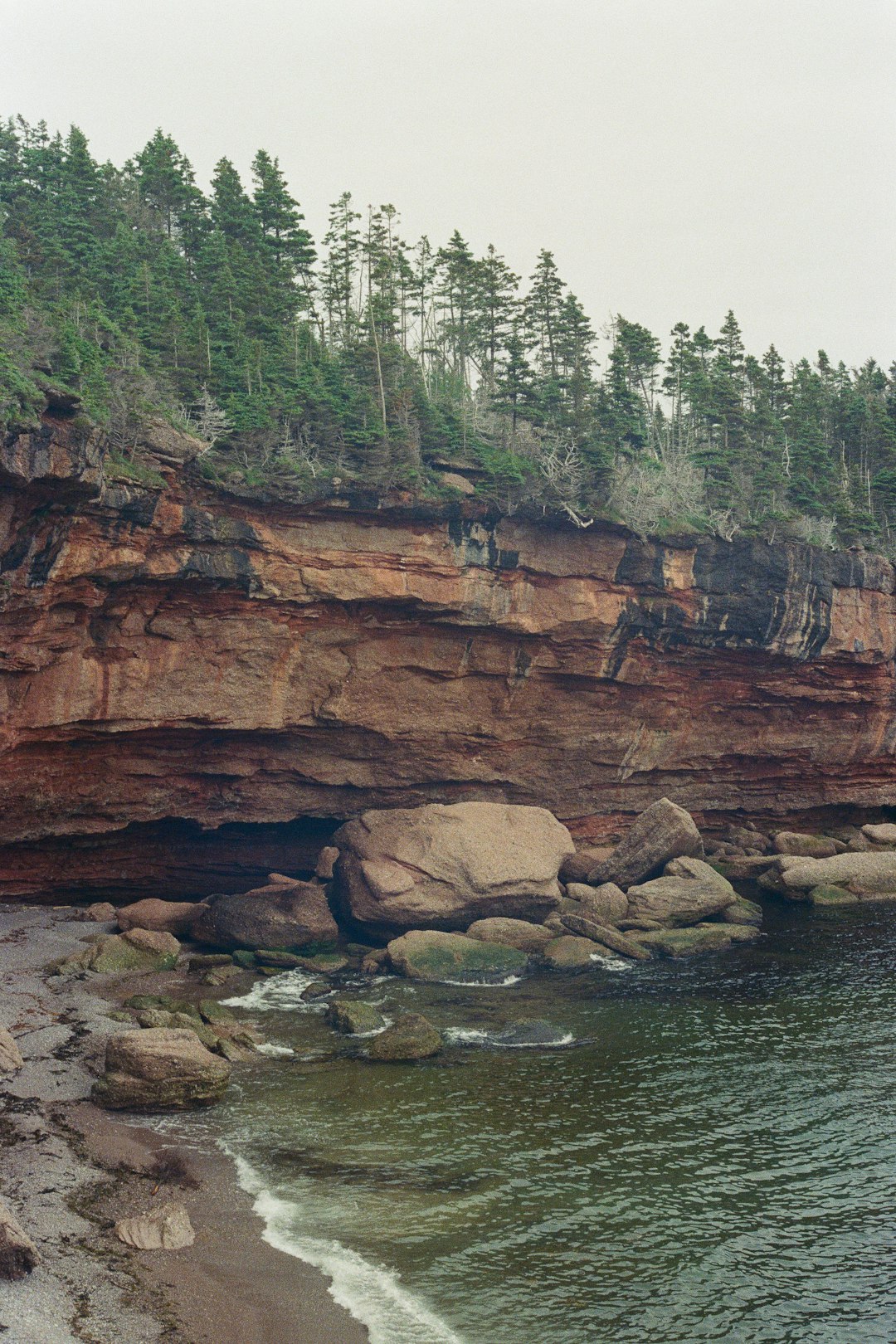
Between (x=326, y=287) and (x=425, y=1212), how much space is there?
1730 inches

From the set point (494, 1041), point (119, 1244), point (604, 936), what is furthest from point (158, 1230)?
point (604, 936)

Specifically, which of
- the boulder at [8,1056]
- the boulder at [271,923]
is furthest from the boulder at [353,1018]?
the boulder at [8,1056]

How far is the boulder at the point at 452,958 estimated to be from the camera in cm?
2634

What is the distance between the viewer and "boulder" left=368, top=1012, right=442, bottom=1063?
1956 cm

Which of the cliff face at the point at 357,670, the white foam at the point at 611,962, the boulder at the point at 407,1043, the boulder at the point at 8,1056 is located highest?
the cliff face at the point at 357,670

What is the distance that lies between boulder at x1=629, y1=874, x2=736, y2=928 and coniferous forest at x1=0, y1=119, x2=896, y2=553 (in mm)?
12388

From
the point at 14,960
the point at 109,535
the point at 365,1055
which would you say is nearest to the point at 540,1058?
the point at 365,1055

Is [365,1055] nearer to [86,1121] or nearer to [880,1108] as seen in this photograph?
[86,1121]

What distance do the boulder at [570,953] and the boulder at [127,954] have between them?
10.6 m

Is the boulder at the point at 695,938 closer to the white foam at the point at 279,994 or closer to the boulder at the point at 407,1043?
the white foam at the point at 279,994

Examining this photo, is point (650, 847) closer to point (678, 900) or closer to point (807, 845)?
point (678, 900)

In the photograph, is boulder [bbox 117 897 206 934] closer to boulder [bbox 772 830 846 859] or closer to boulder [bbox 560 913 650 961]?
boulder [bbox 560 913 650 961]

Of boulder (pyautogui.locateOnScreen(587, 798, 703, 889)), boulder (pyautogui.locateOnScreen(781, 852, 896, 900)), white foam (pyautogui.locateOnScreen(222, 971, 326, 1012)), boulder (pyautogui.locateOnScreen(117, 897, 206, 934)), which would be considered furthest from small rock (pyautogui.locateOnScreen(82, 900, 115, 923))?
boulder (pyautogui.locateOnScreen(781, 852, 896, 900))

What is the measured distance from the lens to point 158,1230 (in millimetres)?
12234
